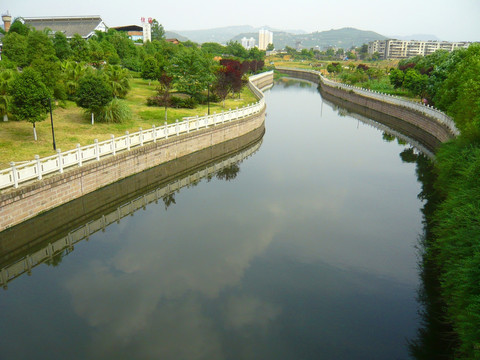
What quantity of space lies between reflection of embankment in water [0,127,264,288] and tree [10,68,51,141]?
5858mm

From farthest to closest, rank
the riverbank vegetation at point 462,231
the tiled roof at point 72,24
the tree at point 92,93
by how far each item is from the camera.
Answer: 1. the tiled roof at point 72,24
2. the tree at point 92,93
3. the riverbank vegetation at point 462,231

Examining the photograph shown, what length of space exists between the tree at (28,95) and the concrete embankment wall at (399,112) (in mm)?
24710

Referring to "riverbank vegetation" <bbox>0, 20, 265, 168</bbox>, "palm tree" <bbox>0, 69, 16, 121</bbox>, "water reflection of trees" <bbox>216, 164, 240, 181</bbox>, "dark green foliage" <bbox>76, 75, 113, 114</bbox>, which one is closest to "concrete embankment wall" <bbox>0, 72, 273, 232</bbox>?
"water reflection of trees" <bbox>216, 164, 240, 181</bbox>

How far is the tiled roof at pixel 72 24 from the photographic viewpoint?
7692 cm

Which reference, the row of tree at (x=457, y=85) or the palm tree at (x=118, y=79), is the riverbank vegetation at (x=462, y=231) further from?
the palm tree at (x=118, y=79)

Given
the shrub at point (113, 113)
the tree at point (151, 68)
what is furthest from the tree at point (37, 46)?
the shrub at point (113, 113)

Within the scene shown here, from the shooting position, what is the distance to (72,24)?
8044 cm

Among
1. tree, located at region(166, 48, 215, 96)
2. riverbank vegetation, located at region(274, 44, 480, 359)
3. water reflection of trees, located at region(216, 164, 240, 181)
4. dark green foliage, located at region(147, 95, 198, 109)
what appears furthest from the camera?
tree, located at region(166, 48, 215, 96)

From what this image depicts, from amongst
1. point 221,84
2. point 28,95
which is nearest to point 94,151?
point 28,95

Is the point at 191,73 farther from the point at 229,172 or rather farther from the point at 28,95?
the point at 28,95

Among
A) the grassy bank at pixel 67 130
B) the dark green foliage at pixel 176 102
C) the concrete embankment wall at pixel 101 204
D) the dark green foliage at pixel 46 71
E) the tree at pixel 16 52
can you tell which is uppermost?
the tree at pixel 16 52

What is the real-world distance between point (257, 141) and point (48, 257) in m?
21.5

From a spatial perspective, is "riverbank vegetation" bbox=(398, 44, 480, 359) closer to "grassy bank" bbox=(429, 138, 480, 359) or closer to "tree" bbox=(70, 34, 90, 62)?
"grassy bank" bbox=(429, 138, 480, 359)

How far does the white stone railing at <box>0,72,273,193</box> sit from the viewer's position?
14797 mm
